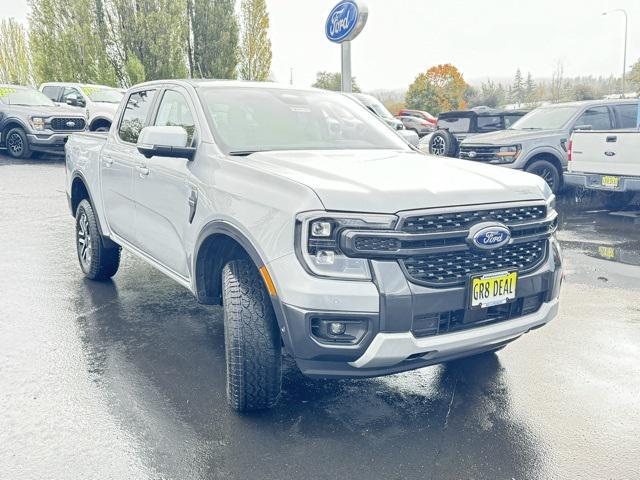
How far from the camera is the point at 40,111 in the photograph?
1602 cm

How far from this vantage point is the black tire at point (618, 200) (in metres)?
11.0

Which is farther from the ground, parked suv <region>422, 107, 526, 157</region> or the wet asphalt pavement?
parked suv <region>422, 107, 526, 157</region>

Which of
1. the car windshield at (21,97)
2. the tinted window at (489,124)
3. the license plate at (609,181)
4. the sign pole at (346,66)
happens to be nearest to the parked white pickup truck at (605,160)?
the license plate at (609,181)

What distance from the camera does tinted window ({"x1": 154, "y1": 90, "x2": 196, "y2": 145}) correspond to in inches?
165

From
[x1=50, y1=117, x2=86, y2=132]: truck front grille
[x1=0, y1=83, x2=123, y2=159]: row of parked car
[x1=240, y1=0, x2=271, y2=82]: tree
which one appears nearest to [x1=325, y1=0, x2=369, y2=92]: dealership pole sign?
[x1=0, y1=83, x2=123, y2=159]: row of parked car

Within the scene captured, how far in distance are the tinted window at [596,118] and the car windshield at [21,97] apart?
13.2m

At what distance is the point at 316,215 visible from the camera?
2.88 m

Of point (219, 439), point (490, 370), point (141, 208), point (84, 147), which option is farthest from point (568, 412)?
point (84, 147)

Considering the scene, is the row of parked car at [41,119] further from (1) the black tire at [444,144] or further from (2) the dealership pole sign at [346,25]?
(1) the black tire at [444,144]

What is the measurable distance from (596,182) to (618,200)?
6.17 feet

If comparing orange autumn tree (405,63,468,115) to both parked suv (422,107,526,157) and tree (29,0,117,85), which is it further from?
parked suv (422,107,526,157)

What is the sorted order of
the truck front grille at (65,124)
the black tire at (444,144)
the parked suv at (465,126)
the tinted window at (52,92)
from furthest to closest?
the tinted window at (52,92) → the truck front grille at (65,124) → the parked suv at (465,126) → the black tire at (444,144)

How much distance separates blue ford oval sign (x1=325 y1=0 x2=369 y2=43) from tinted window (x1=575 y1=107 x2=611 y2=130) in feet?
14.2

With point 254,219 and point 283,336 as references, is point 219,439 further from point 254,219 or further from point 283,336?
point 254,219
